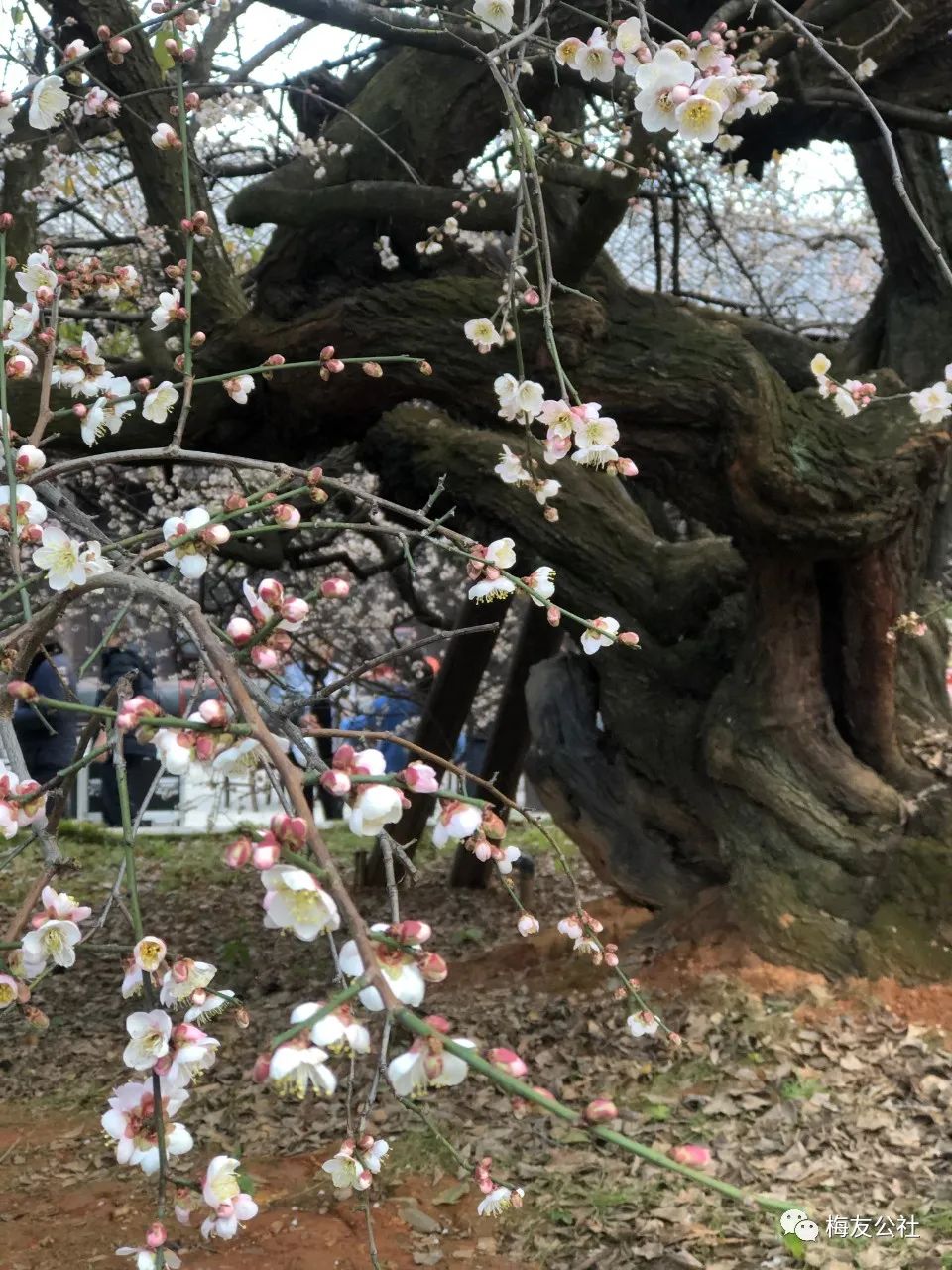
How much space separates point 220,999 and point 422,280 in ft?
10.6

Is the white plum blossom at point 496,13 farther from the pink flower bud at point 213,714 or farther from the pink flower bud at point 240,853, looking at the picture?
the pink flower bud at point 240,853

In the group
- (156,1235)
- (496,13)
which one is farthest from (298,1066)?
(496,13)

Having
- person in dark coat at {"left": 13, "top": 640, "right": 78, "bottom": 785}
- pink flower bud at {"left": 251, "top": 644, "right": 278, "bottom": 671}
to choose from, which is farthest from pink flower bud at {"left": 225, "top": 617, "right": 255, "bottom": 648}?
person in dark coat at {"left": 13, "top": 640, "right": 78, "bottom": 785}

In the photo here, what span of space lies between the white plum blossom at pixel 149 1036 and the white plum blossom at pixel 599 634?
0.84m

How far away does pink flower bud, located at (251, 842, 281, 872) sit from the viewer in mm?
843

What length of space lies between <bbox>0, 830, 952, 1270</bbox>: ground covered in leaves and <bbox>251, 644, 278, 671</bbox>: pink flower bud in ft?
3.69

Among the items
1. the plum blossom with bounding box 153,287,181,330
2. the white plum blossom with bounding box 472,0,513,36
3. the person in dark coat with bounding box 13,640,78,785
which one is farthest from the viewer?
the person in dark coat with bounding box 13,640,78,785

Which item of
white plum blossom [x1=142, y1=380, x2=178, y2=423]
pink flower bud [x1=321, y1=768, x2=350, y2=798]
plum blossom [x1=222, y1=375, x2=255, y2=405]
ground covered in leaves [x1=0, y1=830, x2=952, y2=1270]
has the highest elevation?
plum blossom [x1=222, y1=375, x2=255, y2=405]

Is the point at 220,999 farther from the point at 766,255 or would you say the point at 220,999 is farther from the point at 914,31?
the point at 766,255

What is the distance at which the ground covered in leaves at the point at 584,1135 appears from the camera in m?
2.54

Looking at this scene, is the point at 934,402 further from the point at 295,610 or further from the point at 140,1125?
the point at 140,1125

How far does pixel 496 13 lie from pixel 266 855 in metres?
1.83

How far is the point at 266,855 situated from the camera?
0.85 metres

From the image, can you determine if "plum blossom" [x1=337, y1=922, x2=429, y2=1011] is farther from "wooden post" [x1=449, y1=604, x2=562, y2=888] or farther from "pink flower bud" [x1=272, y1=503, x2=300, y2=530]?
"wooden post" [x1=449, y1=604, x2=562, y2=888]
